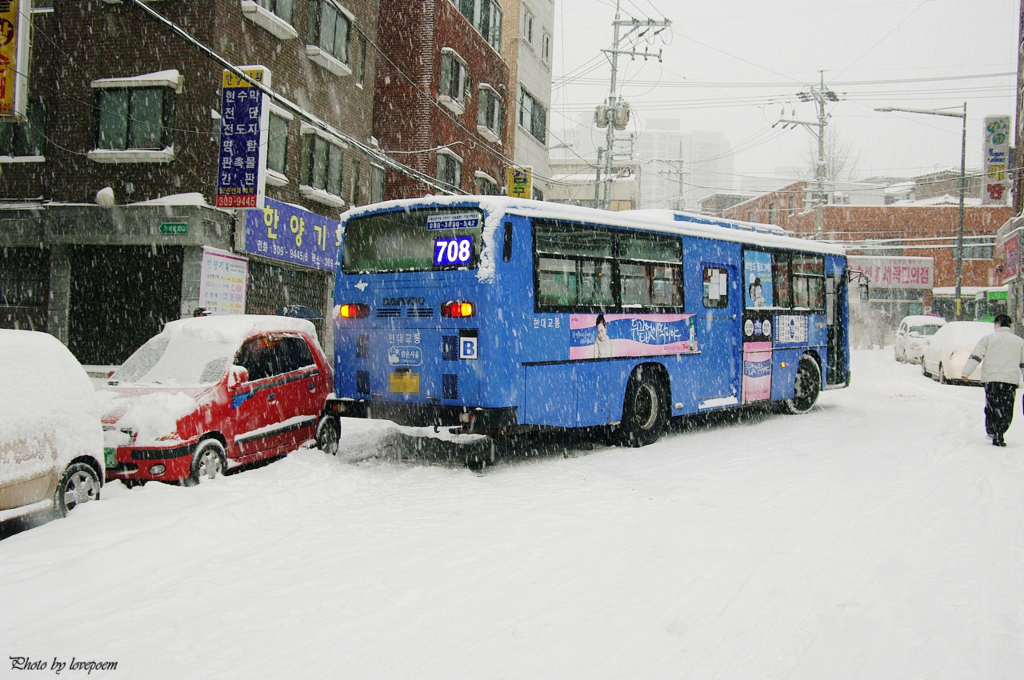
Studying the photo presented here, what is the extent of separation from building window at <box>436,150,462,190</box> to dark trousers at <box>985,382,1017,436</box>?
1825 cm

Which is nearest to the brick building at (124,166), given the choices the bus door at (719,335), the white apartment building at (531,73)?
the bus door at (719,335)

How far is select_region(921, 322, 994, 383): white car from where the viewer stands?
2114 cm

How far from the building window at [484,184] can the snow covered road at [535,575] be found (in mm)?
21478

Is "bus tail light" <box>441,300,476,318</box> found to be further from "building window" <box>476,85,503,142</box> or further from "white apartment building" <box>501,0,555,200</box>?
"white apartment building" <box>501,0,555,200</box>

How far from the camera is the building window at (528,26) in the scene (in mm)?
35531

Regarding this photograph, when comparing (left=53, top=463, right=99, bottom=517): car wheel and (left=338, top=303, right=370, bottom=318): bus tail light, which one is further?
(left=338, top=303, right=370, bottom=318): bus tail light

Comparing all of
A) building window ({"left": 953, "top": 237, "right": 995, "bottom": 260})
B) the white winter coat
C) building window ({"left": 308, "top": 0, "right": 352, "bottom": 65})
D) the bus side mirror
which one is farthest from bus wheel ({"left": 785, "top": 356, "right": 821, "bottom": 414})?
building window ({"left": 953, "top": 237, "right": 995, "bottom": 260})

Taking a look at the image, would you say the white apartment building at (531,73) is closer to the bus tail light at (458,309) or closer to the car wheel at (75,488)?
the bus tail light at (458,309)

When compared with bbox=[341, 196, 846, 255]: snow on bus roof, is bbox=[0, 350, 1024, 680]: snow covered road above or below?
below

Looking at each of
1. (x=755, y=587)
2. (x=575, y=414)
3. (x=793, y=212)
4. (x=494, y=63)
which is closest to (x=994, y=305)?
(x=793, y=212)

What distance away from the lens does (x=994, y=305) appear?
45.4 meters

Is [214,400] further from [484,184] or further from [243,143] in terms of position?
[484,184]

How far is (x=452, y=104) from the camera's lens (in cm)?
2567

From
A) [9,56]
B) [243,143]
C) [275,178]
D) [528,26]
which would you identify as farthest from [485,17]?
[9,56]
